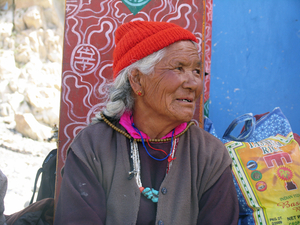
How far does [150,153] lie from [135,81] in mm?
489

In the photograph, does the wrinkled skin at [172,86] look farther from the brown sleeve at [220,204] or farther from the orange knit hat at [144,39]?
the brown sleeve at [220,204]

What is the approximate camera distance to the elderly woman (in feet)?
4.66

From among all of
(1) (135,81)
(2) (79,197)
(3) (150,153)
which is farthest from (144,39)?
(2) (79,197)

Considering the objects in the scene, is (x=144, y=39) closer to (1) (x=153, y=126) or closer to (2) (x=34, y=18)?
(1) (x=153, y=126)

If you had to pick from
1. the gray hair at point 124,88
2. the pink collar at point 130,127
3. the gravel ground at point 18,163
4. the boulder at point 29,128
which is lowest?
the gravel ground at point 18,163

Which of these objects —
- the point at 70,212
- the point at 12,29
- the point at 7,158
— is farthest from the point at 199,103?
the point at 12,29

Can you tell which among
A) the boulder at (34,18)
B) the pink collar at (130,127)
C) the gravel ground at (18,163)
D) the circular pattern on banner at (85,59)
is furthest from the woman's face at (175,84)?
the boulder at (34,18)

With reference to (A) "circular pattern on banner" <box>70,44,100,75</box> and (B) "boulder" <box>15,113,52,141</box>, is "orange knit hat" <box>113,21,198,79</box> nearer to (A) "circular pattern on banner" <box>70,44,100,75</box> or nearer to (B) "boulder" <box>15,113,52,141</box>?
(A) "circular pattern on banner" <box>70,44,100,75</box>

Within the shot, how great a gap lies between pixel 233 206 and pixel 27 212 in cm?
144

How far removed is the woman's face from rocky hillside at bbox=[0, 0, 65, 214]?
203 inches

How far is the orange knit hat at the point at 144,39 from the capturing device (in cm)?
157

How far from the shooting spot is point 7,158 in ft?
17.5

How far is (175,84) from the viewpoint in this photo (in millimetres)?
1551

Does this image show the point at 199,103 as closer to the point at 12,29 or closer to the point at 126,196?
the point at 126,196
